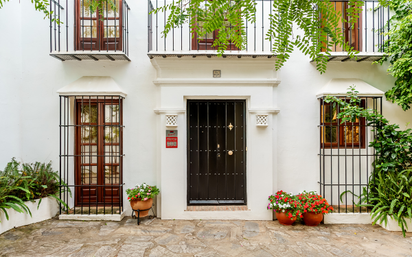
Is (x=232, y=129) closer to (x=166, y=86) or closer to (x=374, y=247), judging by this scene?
(x=166, y=86)

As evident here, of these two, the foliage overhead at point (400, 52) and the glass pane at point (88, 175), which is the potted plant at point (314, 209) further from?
the glass pane at point (88, 175)

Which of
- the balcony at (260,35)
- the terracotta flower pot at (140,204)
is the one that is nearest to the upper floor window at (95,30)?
the balcony at (260,35)

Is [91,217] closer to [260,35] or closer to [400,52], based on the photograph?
[260,35]

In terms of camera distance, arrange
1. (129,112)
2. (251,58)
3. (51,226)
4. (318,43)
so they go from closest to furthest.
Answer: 1. (318,43)
2. (51,226)
3. (251,58)
4. (129,112)

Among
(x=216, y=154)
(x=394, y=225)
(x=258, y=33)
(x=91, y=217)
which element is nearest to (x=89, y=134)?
(x=91, y=217)

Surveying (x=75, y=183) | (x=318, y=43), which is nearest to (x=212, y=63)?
(x=318, y=43)

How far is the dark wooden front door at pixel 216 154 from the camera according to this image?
4324 millimetres

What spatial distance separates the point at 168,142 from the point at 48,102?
2450 mm

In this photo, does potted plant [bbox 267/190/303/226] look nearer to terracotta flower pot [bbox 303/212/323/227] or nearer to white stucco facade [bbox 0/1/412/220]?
terracotta flower pot [bbox 303/212/323/227]

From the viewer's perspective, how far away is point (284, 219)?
3.77m

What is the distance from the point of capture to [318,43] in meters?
1.21

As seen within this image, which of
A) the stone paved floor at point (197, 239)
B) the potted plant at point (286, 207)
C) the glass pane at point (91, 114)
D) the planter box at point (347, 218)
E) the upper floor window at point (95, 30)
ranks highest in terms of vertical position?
the upper floor window at point (95, 30)

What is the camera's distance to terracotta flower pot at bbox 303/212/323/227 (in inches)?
147

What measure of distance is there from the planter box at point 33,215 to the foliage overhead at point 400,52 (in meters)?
6.48
